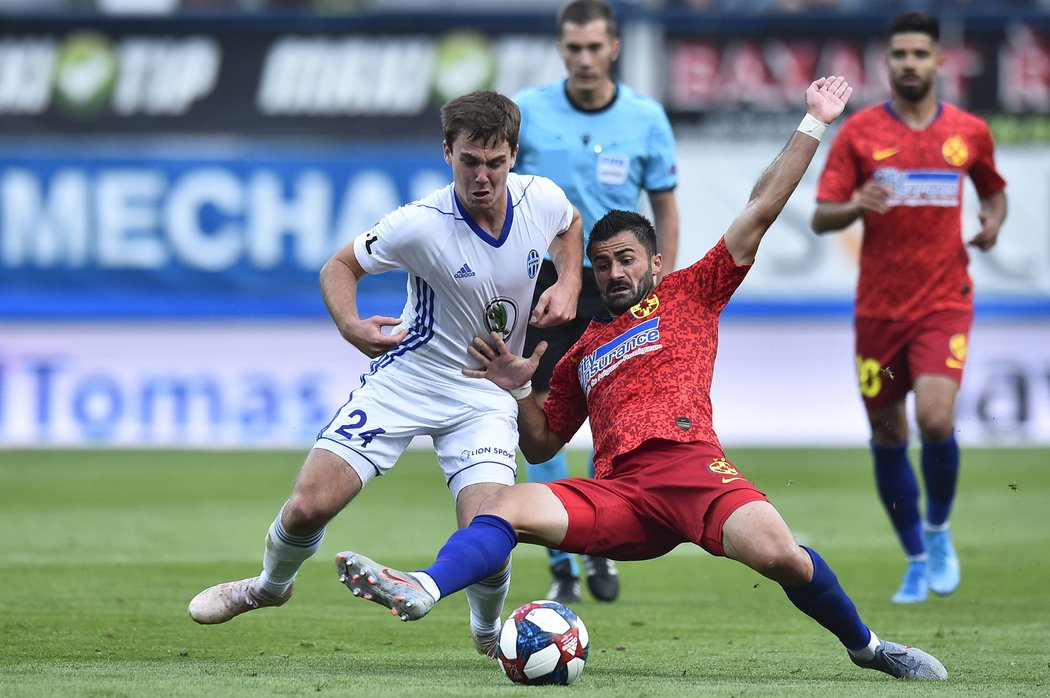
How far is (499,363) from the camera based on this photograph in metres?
6.32

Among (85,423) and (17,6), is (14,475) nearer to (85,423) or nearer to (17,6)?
(85,423)

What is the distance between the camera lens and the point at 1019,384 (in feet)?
55.2

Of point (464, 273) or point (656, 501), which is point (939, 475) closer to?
point (656, 501)

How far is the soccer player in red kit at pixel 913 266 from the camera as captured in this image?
28.5 ft

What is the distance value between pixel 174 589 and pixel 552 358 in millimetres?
2245

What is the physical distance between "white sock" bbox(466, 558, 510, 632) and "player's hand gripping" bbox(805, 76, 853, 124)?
2003 millimetres

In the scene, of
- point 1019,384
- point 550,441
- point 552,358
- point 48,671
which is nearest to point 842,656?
point 550,441

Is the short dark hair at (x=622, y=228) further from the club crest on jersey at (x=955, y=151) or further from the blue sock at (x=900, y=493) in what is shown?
the club crest on jersey at (x=955, y=151)

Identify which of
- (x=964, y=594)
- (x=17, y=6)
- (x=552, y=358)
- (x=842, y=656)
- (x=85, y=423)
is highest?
(x=17, y=6)

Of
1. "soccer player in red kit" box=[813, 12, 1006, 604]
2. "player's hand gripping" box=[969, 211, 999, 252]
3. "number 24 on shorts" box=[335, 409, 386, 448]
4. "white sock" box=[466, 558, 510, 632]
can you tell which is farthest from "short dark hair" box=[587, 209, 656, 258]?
"player's hand gripping" box=[969, 211, 999, 252]

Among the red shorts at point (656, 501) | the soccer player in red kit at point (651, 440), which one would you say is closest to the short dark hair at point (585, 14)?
the soccer player in red kit at point (651, 440)

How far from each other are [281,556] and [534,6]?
12.2m

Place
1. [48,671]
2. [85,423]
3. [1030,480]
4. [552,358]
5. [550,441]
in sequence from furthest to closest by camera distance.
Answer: [85,423] < [1030,480] < [552,358] < [550,441] < [48,671]

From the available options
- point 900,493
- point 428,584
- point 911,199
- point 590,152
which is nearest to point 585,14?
point 590,152
